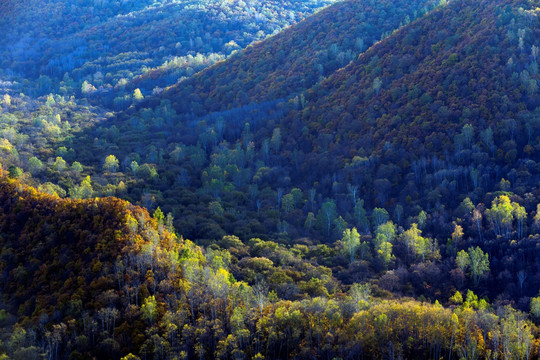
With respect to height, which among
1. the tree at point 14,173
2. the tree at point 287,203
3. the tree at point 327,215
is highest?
the tree at point 14,173

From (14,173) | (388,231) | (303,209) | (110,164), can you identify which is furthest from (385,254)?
(110,164)

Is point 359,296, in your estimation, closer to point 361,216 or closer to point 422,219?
point 422,219

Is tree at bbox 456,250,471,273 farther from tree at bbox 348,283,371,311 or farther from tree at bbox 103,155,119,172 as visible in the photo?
tree at bbox 103,155,119,172

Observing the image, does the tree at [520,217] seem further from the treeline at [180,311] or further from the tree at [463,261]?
the treeline at [180,311]

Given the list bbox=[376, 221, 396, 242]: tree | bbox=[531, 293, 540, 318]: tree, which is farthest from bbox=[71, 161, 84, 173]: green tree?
bbox=[531, 293, 540, 318]: tree

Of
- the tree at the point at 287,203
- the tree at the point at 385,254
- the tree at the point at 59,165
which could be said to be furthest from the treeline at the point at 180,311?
the tree at the point at 59,165

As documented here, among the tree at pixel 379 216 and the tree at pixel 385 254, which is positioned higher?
the tree at pixel 379 216
